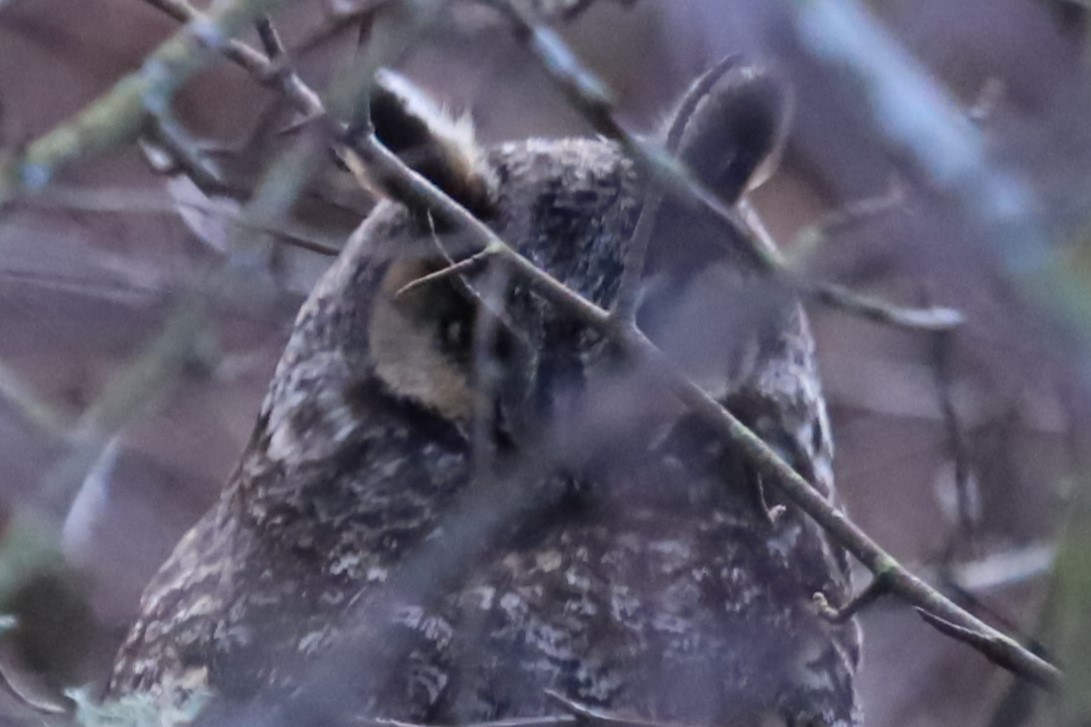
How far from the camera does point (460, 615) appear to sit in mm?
2117

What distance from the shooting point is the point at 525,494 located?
215cm

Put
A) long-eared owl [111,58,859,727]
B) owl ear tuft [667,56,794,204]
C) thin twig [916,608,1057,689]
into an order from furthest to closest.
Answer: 1. long-eared owl [111,58,859,727]
2. owl ear tuft [667,56,794,204]
3. thin twig [916,608,1057,689]

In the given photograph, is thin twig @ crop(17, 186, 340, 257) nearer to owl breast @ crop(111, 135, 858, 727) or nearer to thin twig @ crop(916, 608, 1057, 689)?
owl breast @ crop(111, 135, 858, 727)

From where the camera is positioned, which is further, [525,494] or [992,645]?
[525,494]

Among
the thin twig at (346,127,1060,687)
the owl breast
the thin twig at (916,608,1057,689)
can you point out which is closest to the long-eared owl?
the owl breast

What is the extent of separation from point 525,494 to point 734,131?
473 millimetres

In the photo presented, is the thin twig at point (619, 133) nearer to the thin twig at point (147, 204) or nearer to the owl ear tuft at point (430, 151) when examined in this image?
the thin twig at point (147, 204)

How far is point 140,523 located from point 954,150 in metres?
2.33

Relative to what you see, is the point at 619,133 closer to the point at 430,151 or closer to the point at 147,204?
the point at 430,151

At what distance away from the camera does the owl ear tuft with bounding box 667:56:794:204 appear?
6.48ft

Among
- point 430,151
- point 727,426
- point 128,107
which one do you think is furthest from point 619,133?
point 430,151

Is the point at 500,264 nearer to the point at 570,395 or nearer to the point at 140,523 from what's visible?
the point at 570,395

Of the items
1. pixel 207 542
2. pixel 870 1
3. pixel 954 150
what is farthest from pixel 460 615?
pixel 954 150

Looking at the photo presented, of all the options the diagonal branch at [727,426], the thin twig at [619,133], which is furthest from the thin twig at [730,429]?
the thin twig at [619,133]
